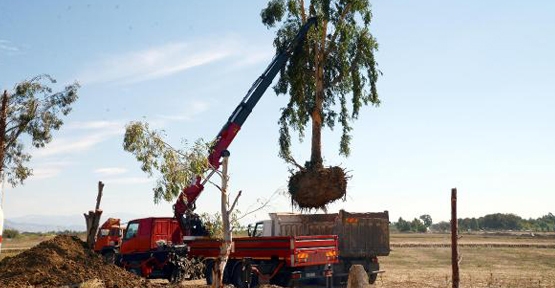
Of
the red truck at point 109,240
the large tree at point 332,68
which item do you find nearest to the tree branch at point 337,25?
the large tree at point 332,68

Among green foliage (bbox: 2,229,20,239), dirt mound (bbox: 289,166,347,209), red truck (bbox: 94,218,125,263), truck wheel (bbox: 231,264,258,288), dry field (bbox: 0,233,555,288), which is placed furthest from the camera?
green foliage (bbox: 2,229,20,239)

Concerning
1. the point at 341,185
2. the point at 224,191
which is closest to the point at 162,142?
the point at 224,191

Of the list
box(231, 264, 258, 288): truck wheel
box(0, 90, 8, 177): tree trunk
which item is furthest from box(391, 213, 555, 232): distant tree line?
box(231, 264, 258, 288): truck wheel

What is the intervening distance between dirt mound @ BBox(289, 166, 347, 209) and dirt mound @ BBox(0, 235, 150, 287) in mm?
9768

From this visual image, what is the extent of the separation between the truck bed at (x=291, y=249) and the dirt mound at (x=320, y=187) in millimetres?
4558

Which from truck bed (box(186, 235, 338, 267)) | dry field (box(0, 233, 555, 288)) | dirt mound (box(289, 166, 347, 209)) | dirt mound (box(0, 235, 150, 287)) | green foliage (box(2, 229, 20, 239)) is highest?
dirt mound (box(289, 166, 347, 209))

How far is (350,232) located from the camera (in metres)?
22.9

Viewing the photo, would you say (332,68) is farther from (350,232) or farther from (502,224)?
(502,224)

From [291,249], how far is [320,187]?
6.69 m

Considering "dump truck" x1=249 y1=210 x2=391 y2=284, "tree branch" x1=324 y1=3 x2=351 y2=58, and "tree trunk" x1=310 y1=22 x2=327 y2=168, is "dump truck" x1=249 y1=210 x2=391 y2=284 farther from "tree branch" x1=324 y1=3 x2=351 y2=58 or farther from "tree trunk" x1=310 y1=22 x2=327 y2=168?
"tree branch" x1=324 y1=3 x2=351 y2=58

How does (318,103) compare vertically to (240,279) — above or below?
above

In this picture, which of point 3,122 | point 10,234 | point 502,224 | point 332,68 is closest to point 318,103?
point 332,68

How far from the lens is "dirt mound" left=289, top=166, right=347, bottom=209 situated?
25953mm

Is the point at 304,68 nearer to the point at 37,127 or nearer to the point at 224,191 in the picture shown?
the point at 224,191
